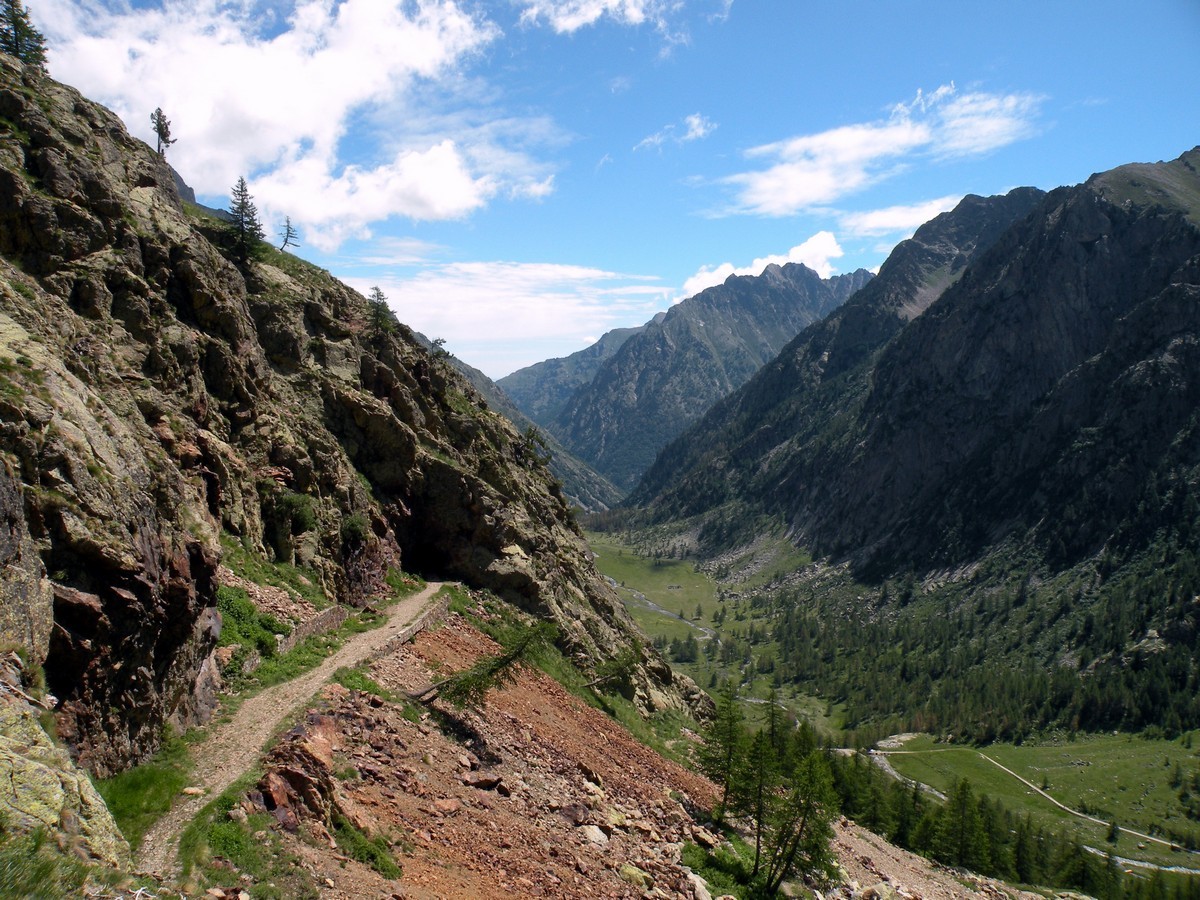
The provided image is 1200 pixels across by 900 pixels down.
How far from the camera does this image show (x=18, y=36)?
4228 cm

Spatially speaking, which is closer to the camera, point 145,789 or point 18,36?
point 145,789

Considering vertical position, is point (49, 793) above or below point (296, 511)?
below

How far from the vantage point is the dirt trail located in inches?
565

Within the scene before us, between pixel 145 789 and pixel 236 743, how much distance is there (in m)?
3.72

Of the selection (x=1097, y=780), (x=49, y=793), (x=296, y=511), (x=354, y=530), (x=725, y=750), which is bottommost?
(x=1097, y=780)

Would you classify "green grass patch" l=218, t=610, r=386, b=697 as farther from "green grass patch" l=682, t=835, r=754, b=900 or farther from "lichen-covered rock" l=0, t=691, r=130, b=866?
"green grass patch" l=682, t=835, r=754, b=900

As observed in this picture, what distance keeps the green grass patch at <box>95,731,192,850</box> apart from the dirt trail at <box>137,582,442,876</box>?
0.22 m

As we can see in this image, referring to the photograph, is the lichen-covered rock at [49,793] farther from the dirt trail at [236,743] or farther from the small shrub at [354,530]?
the small shrub at [354,530]

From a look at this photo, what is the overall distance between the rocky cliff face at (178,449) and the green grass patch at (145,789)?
53 centimetres

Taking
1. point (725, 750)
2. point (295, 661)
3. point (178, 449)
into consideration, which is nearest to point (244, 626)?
point (295, 661)

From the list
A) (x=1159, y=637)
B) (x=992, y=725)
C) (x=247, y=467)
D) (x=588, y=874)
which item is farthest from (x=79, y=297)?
(x=1159, y=637)

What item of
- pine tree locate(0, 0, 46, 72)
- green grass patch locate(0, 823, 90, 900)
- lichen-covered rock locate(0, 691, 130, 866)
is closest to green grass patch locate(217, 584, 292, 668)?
lichen-covered rock locate(0, 691, 130, 866)

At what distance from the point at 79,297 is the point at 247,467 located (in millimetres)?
10032

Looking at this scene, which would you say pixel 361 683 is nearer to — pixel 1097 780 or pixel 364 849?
pixel 364 849
